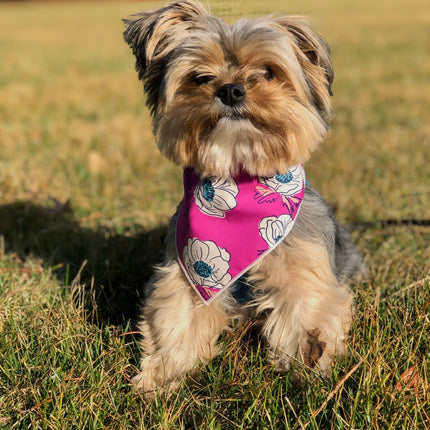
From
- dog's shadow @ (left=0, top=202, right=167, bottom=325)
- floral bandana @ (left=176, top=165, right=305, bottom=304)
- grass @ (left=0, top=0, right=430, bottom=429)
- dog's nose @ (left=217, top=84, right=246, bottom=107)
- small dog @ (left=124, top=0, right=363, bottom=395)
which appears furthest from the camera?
dog's shadow @ (left=0, top=202, right=167, bottom=325)

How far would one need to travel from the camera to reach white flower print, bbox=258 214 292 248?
2.89m

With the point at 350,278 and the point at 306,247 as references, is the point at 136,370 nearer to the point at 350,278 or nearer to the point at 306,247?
the point at 306,247

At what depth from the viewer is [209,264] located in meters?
2.96

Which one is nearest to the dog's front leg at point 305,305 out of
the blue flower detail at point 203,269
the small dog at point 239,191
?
the small dog at point 239,191

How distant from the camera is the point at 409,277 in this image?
3.81 meters

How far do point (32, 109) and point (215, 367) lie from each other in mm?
7928

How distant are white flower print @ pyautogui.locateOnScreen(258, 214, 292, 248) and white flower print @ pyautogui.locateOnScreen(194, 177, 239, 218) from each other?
203 millimetres

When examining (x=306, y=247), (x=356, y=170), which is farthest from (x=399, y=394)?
(x=356, y=170)

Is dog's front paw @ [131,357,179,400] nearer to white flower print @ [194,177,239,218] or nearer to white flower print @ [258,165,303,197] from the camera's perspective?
white flower print @ [194,177,239,218]

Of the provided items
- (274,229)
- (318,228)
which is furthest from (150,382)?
(318,228)

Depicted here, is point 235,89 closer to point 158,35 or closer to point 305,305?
point 158,35

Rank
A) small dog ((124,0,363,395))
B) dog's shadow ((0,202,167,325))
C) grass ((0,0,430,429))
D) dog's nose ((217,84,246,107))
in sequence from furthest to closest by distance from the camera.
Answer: dog's shadow ((0,202,167,325)), small dog ((124,0,363,395)), dog's nose ((217,84,246,107)), grass ((0,0,430,429))

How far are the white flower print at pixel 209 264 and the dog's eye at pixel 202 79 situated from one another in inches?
32.6

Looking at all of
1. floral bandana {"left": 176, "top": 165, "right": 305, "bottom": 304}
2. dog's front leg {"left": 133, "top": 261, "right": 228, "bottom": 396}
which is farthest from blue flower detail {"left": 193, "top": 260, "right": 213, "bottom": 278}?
dog's front leg {"left": 133, "top": 261, "right": 228, "bottom": 396}
